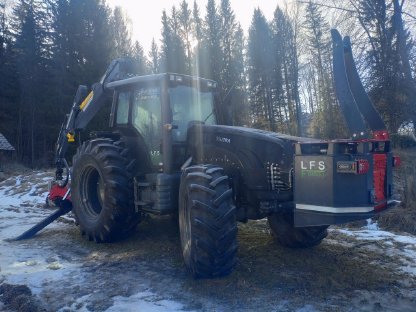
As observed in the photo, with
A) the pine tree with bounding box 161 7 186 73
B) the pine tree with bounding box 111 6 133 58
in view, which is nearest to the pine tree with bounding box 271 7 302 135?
the pine tree with bounding box 161 7 186 73

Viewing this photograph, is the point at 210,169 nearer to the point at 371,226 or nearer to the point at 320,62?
the point at 371,226

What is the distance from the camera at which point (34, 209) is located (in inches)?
448

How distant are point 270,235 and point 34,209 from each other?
6.92 metres

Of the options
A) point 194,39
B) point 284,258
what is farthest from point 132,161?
point 194,39

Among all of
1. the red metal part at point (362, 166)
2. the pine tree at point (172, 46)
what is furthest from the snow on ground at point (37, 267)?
the pine tree at point (172, 46)

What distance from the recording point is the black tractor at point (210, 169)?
471 centimetres

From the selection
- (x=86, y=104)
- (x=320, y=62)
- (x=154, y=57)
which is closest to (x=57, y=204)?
(x=86, y=104)

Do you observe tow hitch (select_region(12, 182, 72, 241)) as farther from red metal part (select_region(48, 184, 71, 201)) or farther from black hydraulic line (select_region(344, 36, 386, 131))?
black hydraulic line (select_region(344, 36, 386, 131))

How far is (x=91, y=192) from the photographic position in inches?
305

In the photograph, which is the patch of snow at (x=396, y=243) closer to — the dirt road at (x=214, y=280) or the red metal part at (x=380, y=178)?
the dirt road at (x=214, y=280)

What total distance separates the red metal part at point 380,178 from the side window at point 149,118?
311 cm

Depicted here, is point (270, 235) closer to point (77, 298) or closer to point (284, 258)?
point (284, 258)

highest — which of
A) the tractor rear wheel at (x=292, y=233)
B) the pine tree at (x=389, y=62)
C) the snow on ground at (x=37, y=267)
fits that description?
the pine tree at (x=389, y=62)

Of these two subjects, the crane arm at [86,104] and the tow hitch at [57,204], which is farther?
the crane arm at [86,104]
